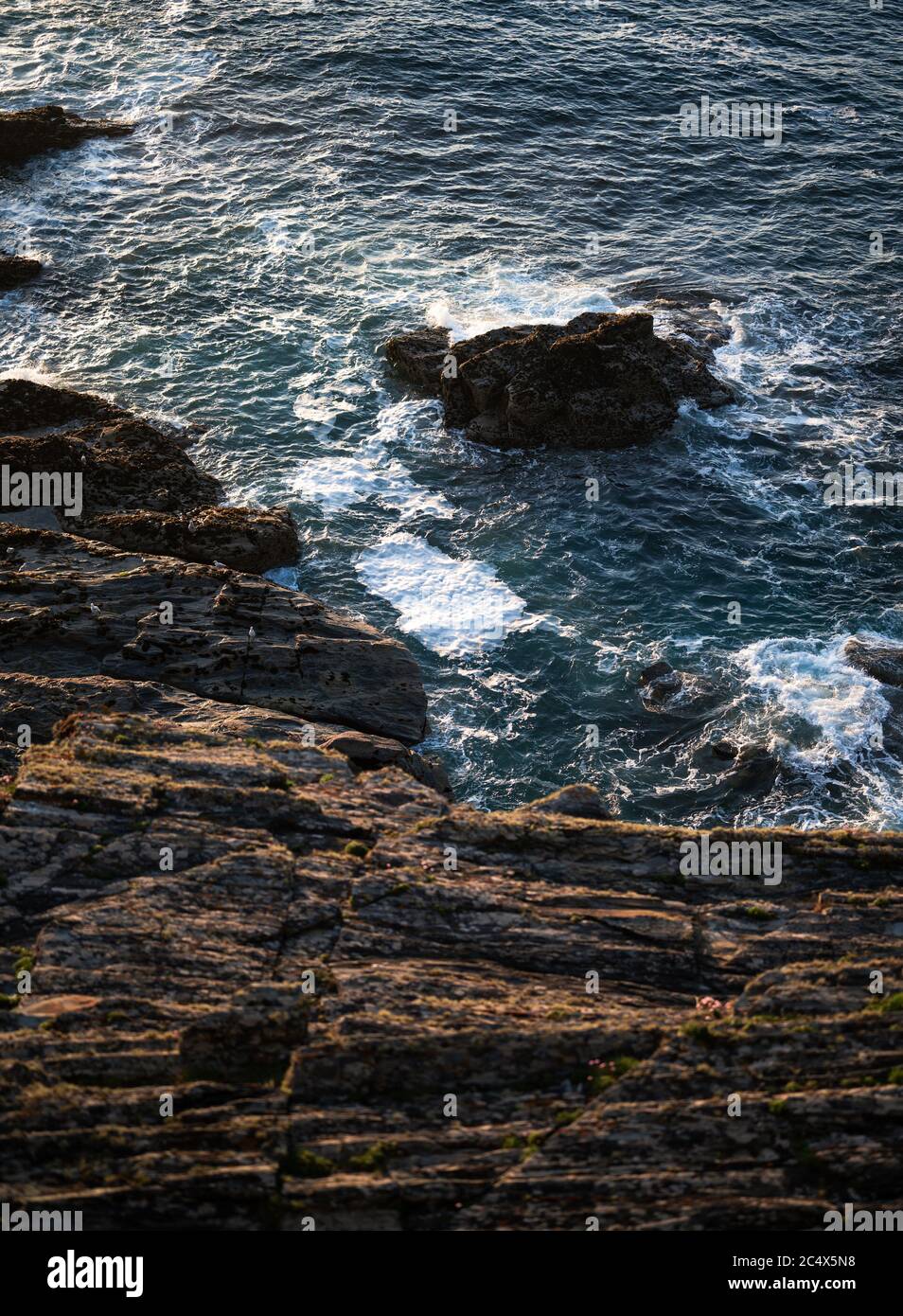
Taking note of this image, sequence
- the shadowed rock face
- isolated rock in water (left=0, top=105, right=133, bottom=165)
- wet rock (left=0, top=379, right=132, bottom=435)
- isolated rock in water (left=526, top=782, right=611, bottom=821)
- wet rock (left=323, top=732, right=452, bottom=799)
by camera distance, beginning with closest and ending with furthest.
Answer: the shadowed rock face < isolated rock in water (left=526, top=782, right=611, bottom=821) < wet rock (left=323, top=732, right=452, bottom=799) < wet rock (left=0, top=379, right=132, bottom=435) < isolated rock in water (left=0, top=105, right=133, bottom=165)

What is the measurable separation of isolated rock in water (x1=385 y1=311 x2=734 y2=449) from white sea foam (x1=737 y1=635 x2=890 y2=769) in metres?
12.9

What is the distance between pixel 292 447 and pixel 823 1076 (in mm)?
34248

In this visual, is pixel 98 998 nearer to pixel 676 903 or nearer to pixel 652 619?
pixel 676 903

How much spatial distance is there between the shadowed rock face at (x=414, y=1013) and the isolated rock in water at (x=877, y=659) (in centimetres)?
1377

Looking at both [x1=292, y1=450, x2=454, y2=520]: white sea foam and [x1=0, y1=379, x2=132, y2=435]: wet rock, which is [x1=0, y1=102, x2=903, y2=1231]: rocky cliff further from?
[x1=0, y1=379, x2=132, y2=435]: wet rock

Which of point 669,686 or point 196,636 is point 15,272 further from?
point 669,686

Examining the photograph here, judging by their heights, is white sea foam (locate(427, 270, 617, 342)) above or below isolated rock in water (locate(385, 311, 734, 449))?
above

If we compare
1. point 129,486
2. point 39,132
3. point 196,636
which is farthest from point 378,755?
point 39,132

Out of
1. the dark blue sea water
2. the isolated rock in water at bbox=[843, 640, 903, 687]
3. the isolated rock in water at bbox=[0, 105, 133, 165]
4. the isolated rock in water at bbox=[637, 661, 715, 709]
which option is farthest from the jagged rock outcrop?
the isolated rock in water at bbox=[0, 105, 133, 165]

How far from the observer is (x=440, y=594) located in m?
42.1

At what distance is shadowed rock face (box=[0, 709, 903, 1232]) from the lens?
65.5 feet

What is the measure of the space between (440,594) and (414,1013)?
22.0m

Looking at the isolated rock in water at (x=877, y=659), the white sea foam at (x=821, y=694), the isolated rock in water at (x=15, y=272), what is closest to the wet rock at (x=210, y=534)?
the white sea foam at (x=821, y=694)

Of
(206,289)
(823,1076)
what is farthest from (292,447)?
(823,1076)
